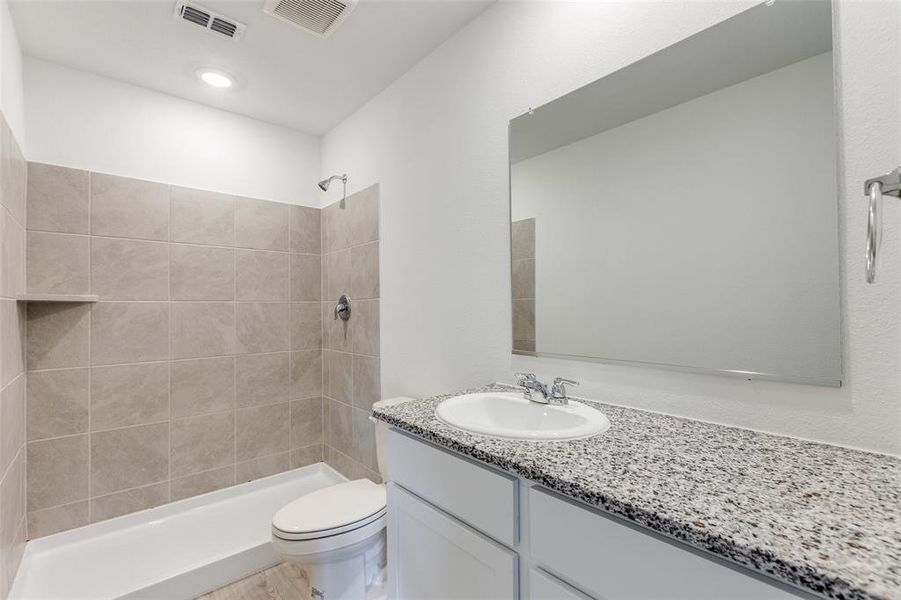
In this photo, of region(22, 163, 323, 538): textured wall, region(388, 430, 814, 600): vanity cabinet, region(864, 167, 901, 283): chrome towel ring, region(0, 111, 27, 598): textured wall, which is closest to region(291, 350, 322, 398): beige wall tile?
region(22, 163, 323, 538): textured wall

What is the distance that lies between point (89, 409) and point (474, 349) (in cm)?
195

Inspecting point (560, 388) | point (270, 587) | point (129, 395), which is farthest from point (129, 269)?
point (560, 388)

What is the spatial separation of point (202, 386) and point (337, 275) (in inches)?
39.4

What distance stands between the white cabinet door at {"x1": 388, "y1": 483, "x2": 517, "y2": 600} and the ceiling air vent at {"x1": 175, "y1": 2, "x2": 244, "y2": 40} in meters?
1.92

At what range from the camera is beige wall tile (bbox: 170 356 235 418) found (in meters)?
2.32

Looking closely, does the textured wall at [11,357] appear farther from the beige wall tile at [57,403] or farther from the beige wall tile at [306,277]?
the beige wall tile at [306,277]

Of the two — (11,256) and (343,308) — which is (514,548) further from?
(11,256)

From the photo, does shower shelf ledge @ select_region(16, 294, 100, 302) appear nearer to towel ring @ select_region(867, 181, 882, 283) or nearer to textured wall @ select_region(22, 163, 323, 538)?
textured wall @ select_region(22, 163, 323, 538)

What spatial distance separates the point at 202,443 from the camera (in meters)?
2.39

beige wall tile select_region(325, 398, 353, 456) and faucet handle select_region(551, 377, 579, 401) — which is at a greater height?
faucet handle select_region(551, 377, 579, 401)

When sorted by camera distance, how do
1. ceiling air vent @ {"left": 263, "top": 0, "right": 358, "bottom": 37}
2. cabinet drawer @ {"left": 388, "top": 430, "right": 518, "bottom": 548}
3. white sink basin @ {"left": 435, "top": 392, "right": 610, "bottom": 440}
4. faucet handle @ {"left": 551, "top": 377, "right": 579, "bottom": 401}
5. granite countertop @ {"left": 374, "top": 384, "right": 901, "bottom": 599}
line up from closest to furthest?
granite countertop @ {"left": 374, "top": 384, "right": 901, "bottom": 599} < cabinet drawer @ {"left": 388, "top": 430, "right": 518, "bottom": 548} < white sink basin @ {"left": 435, "top": 392, "right": 610, "bottom": 440} < faucet handle @ {"left": 551, "top": 377, "right": 579, "bottom": 401} < ceiling air vent @ {"left": 263, "top": 0, "right": 358, "bottom": 37}

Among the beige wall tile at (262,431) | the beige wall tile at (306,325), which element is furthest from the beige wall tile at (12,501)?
the beige wall tile at (306,325)

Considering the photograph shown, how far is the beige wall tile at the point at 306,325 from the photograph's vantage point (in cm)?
275

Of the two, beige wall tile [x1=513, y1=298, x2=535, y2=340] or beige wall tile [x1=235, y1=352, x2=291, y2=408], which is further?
beige wall tile [x1=235, y1=352, x2=291, y2=408]
